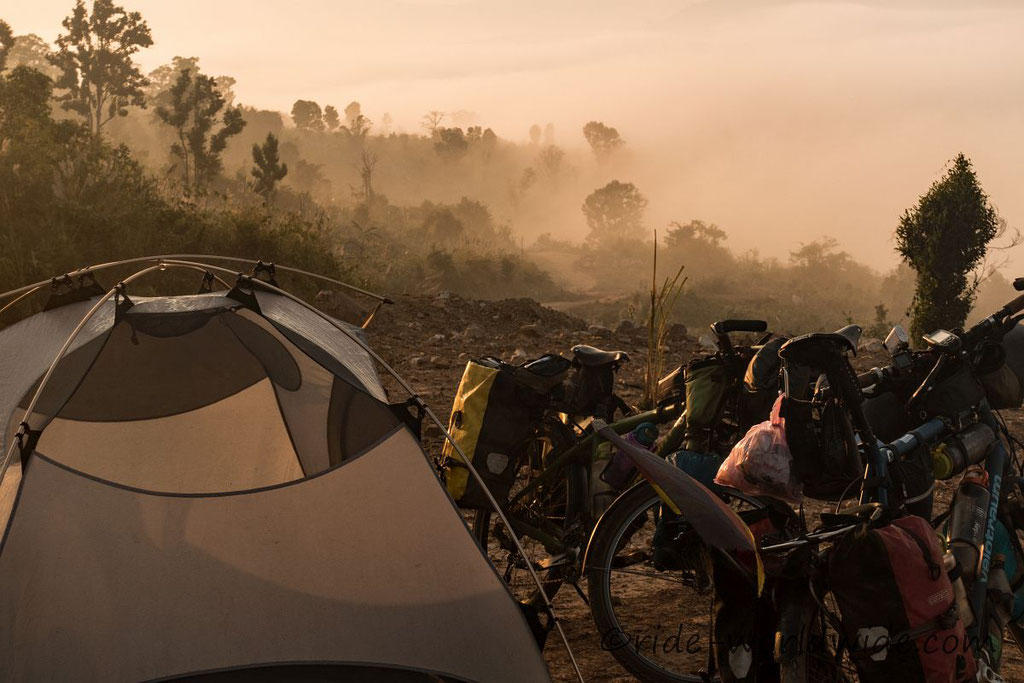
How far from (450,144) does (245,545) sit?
4876cm

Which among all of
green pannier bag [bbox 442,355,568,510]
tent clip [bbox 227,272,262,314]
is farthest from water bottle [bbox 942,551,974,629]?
tent clip [bbox 227,272,262,314]

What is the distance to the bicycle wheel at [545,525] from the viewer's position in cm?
394

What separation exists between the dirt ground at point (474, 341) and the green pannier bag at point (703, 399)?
118 inches

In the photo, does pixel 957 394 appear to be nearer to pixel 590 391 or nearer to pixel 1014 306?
pixel 1014 306

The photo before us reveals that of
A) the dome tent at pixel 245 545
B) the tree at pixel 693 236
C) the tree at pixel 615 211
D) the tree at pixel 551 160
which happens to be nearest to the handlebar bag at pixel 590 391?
the dome tent at pixel 245 545

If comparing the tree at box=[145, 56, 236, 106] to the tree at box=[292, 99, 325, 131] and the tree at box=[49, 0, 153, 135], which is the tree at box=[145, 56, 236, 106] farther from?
the tree at box=[49, 0, 153, 135]

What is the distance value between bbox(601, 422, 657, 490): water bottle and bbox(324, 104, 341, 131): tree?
52.6 m

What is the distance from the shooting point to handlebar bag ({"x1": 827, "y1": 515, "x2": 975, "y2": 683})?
2.45 meters

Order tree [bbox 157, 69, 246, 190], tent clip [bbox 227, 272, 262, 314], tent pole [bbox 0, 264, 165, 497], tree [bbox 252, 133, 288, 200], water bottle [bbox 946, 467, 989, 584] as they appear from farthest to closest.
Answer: tree [bbox 157, 69, 246, 190]
tree [bbox 252, 133, 288, 200]
tent clip [bbox 227, 272, 262, 314]
tent pole [bbox 0, 264, 165, 497]
water bottle [bbox 946, 467, 989, 584]

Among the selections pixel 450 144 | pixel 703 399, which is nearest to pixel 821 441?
pixel 703 399

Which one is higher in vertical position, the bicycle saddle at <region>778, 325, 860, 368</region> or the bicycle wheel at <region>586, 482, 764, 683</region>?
the bicycle saddle at <region>778, 325, 860, 368</region>

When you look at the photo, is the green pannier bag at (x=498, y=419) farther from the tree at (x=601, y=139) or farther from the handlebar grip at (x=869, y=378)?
the tree at (x=601, y=139)

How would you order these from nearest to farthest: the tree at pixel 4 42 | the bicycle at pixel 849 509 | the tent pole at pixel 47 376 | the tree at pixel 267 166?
1. the bicycle at pixel 849 509
2. the tent pole at pixel 47 376
3. the tree at pixel 267 166
4. the tree at pixel 4 42

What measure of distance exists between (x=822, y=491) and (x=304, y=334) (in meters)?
1.95
